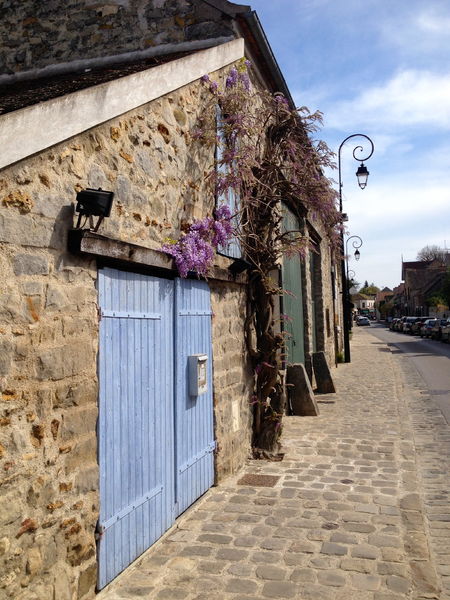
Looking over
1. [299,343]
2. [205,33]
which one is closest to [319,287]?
[299,343]

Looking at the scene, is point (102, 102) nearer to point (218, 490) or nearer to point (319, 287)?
point (218, 490)

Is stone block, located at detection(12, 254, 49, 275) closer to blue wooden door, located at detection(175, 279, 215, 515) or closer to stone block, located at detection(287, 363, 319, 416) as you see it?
blue wooden door, located at detection(175, 279, 215, 515)

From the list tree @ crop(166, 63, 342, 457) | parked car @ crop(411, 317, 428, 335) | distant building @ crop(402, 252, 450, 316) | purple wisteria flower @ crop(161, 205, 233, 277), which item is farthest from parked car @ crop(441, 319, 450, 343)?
distant building @ crop(402, 252, 450, 316)

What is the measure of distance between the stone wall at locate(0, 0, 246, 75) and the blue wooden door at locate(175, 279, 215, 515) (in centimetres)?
358

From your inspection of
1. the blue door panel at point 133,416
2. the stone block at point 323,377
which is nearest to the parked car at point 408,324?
the stone block at point 323,377

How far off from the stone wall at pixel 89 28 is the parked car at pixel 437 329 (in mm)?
28791

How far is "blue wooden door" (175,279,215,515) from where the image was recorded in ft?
14.8

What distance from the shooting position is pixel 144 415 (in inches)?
153

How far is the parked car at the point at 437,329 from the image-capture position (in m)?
31.9

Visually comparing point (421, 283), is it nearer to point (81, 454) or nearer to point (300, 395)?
point (300, 395)

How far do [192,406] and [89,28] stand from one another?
5.23 m

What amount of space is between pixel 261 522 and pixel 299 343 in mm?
7637

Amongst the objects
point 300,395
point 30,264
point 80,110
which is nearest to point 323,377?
point 300,395

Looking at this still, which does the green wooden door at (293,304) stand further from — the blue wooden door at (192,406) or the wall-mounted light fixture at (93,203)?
the wall-mounted light fixture at (93,203)
